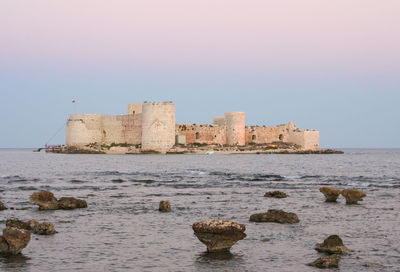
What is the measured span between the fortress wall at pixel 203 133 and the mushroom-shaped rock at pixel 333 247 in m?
57.3

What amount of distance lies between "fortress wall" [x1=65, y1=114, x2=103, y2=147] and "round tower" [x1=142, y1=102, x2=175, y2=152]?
9.22 m

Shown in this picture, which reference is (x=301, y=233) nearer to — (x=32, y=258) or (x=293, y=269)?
(x=293, y=269)

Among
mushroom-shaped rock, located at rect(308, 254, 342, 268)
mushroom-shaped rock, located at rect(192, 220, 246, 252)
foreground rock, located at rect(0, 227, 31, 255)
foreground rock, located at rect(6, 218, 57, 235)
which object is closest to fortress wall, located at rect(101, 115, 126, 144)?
foreground rock, located at rect(6, 218, 57, 235)

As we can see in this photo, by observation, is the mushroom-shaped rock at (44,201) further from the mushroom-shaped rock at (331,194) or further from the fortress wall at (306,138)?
the fortress wall at (306,138)

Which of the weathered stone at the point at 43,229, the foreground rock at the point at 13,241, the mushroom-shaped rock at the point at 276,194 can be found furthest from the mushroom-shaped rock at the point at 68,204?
the mushroom-shaped rock at the point at 276,194

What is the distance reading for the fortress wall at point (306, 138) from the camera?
70.2 meters

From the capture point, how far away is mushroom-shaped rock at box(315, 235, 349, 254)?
8797 millimetres

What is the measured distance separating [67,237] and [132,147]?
53453 mm

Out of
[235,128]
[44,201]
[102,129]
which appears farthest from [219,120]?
[44,201]

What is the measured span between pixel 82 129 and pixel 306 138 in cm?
3043

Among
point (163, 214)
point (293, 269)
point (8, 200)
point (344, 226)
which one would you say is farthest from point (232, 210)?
point (8, 200)

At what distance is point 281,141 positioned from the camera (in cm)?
7312

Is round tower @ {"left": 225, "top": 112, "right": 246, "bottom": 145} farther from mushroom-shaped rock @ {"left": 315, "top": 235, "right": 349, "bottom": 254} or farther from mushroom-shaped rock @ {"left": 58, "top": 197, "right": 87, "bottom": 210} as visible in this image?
mushroom-shaped rock @ {"left": 315, "top": 235, "right": 349, "bottom": 254}

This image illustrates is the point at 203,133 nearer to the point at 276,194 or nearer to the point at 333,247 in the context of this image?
the point at 276,194
